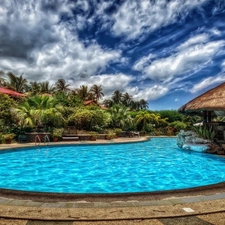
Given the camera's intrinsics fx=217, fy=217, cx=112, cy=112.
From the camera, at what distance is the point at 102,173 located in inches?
333

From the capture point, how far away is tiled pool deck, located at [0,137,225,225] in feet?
10.2

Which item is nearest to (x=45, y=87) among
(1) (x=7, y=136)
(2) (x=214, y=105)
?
(1) (x=7, y=136)

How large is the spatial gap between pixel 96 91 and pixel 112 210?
47.7m

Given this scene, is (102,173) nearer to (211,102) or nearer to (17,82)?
(211,102)

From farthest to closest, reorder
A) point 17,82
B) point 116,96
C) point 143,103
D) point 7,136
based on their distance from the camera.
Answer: point 143,103, point 116,96, point 17,82, point 7,136

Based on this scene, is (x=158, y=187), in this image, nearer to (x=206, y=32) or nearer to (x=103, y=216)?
(x=103, y=216)

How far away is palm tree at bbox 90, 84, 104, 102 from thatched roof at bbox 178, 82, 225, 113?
120 ft

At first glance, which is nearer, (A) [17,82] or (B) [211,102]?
(B) [211,102]

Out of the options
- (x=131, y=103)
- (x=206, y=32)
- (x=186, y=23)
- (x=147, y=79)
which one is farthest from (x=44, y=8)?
(x=131, y=103)

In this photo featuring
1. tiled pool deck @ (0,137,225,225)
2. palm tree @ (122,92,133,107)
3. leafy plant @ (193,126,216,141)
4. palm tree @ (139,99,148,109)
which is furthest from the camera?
palm tree @ (139,99,148,109)

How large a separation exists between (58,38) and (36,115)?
6.89 metres

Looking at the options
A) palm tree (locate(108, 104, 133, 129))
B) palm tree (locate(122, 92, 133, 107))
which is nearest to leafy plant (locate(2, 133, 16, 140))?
palm tree (locate(108, 104, 133, 129))

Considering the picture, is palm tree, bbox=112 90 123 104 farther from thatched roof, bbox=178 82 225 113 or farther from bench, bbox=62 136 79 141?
thatched roof, bbox=178 82 225 113

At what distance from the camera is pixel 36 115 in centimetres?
1739
